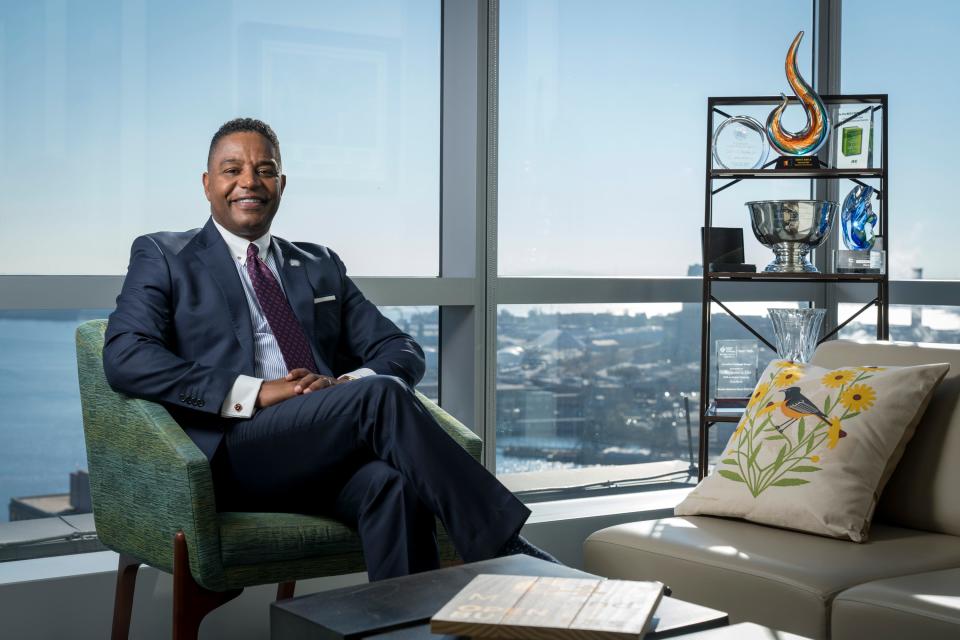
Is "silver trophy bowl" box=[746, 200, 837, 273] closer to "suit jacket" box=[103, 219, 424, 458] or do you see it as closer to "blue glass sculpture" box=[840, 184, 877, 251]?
"blue glass sculpture" box=[840, 184, 877, 251]

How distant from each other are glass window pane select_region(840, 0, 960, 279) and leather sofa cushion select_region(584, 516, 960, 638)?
6.10ft

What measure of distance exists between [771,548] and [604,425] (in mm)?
1597

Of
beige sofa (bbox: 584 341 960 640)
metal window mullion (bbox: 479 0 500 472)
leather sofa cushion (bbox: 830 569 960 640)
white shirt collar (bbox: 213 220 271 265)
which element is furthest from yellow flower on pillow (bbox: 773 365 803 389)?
white shirt collar (bbox: 213 220 271 265)

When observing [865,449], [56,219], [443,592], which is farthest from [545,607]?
[56,219]

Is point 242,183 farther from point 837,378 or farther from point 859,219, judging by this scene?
point 859,219

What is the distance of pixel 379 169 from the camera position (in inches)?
129

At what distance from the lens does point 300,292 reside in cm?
269

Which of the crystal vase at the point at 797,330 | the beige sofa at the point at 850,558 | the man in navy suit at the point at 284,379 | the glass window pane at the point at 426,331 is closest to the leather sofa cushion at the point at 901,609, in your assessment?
the beige sofa at the point at 850,558

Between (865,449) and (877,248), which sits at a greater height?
(877,248)

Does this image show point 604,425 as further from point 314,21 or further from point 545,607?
point 545,607

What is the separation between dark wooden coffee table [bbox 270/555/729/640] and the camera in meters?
1.34

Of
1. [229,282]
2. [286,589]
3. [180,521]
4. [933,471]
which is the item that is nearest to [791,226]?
[933,471]

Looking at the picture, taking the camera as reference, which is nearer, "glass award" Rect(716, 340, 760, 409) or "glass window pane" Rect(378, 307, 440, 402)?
"glass window pane" Rect(378, 307, 440, 402)

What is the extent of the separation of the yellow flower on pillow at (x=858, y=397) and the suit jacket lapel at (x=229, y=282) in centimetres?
135
